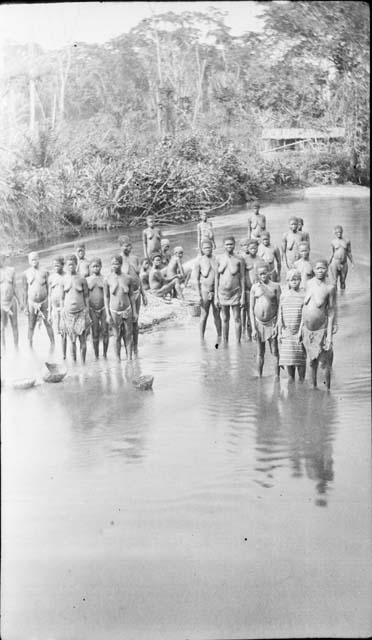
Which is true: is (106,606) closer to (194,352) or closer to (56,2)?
(194,352)

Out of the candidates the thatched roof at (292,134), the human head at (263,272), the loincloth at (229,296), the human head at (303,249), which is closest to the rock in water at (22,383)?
the loincloth at (229,296)

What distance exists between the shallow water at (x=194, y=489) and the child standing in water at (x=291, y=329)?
99 millimetres

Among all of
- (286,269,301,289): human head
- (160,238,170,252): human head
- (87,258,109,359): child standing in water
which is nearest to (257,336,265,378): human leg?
(286,269,301,289): human head

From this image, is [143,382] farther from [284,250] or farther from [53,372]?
[284,250]

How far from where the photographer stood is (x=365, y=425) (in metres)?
3.86

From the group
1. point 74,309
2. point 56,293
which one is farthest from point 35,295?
point 74,309

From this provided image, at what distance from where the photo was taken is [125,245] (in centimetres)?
392

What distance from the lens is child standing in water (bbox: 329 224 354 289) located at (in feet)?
12.6

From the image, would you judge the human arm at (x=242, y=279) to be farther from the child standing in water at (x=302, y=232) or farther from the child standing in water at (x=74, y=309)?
the child standing in water at (x=74, y=309)

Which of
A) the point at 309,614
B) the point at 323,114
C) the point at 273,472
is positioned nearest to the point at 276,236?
the point at 323,114

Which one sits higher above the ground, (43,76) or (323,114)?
(43,76)

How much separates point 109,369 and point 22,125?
4.29 feet

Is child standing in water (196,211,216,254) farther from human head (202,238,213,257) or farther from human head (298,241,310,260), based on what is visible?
human head (298,241,310,260)

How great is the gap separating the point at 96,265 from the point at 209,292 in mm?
598
